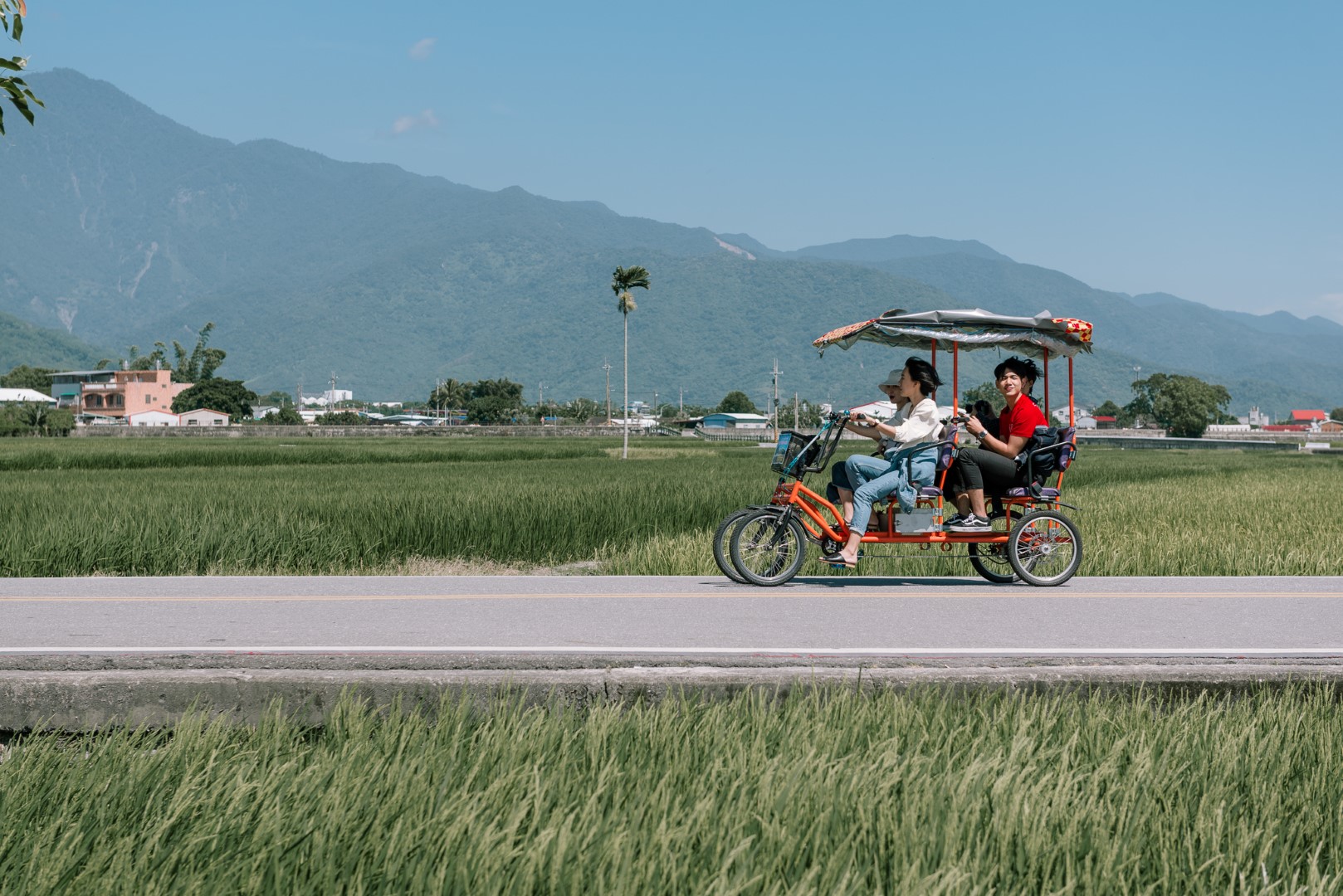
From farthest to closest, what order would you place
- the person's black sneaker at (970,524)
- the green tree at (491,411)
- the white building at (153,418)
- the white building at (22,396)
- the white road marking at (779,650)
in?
the green tree at (491,411)
the white building at (22,396)
the white building at (153,418)
the person's black sneaker at (970,524)
the white road marking at (779,650)

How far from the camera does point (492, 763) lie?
14.7 feet

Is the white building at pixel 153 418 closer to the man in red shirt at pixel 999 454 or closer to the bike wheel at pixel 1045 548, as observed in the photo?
the man in red shirt at pixel 999 454

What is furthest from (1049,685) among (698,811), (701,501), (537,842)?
(701,501)

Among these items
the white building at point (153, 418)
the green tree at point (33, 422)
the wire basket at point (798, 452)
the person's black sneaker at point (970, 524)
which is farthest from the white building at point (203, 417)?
the person's black sneaker at point (970, 524)

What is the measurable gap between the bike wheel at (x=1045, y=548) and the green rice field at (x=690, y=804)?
505cm

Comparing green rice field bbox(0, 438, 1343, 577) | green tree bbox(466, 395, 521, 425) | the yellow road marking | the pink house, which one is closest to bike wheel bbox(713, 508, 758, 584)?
the yellow road marking

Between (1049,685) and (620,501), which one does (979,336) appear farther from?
(620,501)

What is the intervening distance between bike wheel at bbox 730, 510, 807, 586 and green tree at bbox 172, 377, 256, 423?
6942 inches

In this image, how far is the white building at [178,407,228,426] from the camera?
155 meters

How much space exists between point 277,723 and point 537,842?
1927mm

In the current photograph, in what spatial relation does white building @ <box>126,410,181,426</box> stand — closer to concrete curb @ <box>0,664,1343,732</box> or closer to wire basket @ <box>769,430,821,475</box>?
wire basket @ <box>769,430,821,475</box>

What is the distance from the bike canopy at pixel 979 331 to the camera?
34.4ft

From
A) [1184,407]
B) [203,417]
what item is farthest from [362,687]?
[1184,407]

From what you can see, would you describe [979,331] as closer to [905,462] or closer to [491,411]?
[905,462]
